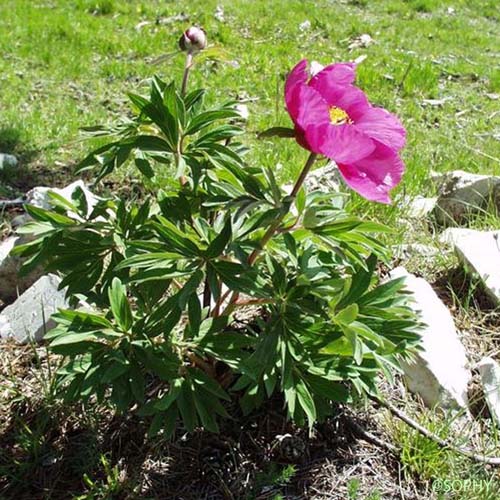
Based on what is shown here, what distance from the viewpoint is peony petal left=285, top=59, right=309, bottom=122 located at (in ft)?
5.63

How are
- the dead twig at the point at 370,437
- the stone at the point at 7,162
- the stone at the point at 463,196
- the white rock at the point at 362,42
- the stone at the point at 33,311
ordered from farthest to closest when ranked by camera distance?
the white rock at the point at 362,42
the stone at the point at 7,162
the stone at the point at 463,196
the stone at the point at 33,311
the dead twig at the point at 370,437

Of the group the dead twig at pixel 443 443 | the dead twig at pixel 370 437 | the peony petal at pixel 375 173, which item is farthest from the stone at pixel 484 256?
the peony petal at pixel 375 173

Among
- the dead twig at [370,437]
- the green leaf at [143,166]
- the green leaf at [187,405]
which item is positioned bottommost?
the dead twig at [370,437]

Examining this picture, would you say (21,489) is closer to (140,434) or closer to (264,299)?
(140,434)

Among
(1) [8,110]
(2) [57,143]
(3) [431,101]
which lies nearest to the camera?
(2) [57,143]

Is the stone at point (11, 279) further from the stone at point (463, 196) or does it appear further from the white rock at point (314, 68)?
the stone at point (463, 196)

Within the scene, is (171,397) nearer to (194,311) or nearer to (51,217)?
(194,311)

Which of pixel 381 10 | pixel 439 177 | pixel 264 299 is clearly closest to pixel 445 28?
pixel 381 10

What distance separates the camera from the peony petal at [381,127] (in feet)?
5.97

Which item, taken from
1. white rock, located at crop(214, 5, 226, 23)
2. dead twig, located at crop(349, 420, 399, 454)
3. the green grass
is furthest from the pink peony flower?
white rock, located at crop(214, 5, 226, 23)

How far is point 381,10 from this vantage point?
35.1 ft

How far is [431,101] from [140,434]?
16.9ft

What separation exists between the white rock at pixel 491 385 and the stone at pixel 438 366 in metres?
0.08

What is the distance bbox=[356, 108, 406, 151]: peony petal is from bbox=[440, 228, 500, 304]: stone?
1.51m
